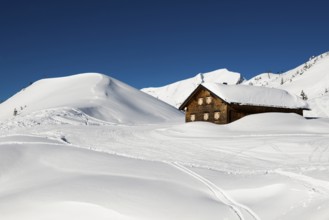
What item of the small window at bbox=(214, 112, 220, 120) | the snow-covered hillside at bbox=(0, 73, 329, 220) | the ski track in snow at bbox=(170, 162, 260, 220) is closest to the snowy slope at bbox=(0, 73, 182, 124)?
the small window at bbox=(214, 112, 220, 120)

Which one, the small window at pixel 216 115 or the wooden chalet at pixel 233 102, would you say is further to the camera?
the small window at pixel 216 115

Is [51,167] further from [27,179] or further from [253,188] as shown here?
[253,188]

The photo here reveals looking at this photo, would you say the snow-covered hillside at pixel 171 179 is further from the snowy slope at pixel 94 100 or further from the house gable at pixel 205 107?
the snowy slope at pixel 94 100

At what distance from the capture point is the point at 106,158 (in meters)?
15.8

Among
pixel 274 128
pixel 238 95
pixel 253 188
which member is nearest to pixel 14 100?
pixel 238 95

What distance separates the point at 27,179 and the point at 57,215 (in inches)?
147

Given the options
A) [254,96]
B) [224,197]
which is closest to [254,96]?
[254,96]

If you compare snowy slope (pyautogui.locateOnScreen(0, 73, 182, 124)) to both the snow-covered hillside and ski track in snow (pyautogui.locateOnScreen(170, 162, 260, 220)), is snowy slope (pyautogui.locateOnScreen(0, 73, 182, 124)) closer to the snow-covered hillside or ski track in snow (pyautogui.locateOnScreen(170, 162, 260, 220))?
the snow-covered hillside

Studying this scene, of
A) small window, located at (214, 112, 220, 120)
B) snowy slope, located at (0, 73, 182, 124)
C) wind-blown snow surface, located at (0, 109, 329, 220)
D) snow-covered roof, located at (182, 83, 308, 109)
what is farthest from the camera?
snowy slope, located at (0, 73, 182, 124)

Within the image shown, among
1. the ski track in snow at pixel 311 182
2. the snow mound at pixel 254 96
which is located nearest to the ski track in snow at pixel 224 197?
the ski track in snow at pixel 311 182

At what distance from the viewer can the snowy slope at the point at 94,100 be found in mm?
64062

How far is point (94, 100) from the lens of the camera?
7100cm

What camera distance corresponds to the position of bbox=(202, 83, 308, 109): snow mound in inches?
1417

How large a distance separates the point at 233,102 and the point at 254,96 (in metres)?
3.94
